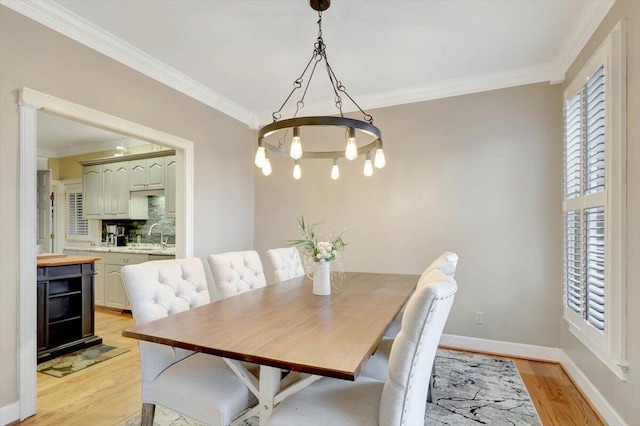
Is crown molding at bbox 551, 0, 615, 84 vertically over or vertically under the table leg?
over

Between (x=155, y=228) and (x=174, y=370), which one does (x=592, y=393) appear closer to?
(x=174, y=370)

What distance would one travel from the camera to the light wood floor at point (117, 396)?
2.16 meters

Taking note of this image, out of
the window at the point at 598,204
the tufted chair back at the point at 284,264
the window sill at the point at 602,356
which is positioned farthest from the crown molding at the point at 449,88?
the window sill at the point at 602,356

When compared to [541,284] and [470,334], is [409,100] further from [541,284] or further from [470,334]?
[470,334]

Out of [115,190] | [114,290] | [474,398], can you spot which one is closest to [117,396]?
[474,398]

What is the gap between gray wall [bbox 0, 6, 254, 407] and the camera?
2096mm

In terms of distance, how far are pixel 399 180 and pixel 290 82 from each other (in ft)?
5.12

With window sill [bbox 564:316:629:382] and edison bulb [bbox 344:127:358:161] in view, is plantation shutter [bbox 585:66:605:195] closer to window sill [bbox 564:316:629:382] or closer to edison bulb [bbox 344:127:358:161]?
window sill [bbox 564:316:629:382]

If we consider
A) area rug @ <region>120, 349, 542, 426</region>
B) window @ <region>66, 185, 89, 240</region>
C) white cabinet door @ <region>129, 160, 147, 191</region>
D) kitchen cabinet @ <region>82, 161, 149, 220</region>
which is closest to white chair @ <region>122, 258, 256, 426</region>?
area rug @ <region>120, 349, 542, 426</region>

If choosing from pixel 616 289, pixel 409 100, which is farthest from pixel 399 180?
pixel 616 289

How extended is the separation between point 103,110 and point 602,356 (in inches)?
155

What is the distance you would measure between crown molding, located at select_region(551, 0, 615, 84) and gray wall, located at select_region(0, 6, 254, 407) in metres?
3.40

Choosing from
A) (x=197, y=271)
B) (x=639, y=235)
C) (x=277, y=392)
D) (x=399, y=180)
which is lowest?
(x=277, y=392)

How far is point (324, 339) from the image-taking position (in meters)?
1.36
